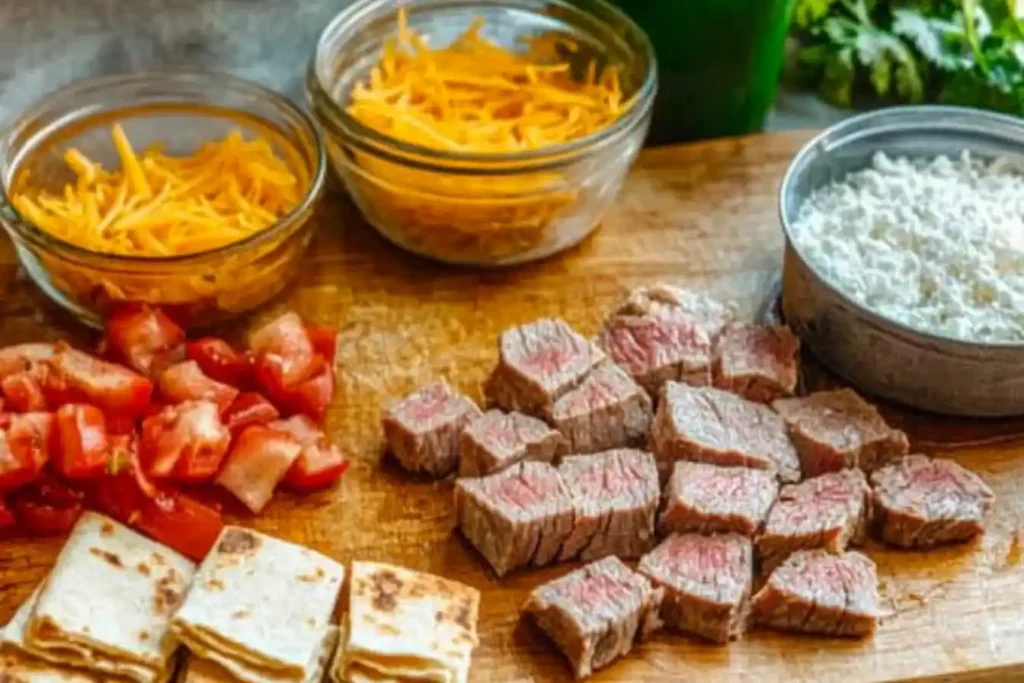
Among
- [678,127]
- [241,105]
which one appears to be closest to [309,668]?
[241,105]

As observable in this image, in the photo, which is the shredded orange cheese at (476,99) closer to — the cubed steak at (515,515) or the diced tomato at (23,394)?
the cubed steak at (515,515)

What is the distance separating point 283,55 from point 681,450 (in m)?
1.82

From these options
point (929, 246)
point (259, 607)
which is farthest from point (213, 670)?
point (929, 246)

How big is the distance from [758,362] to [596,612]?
0.77 meters

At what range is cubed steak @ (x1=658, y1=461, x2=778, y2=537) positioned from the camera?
9.45 ft

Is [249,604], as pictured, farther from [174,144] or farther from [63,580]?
[174,144]

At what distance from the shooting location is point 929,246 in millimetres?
3262

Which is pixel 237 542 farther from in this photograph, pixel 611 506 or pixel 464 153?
pixel 464 153

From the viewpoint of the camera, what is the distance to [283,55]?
13.7 feet

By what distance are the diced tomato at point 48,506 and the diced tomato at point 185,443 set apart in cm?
15

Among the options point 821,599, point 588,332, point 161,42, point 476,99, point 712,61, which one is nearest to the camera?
point 821,599

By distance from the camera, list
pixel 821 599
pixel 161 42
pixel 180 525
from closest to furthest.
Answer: pixel 821 599 < pixel 180 525 < pixel 161 42

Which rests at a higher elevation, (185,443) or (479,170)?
(479,170)

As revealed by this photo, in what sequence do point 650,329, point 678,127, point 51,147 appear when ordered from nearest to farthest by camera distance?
point 650,329 < point 51,147 < point 678,127
